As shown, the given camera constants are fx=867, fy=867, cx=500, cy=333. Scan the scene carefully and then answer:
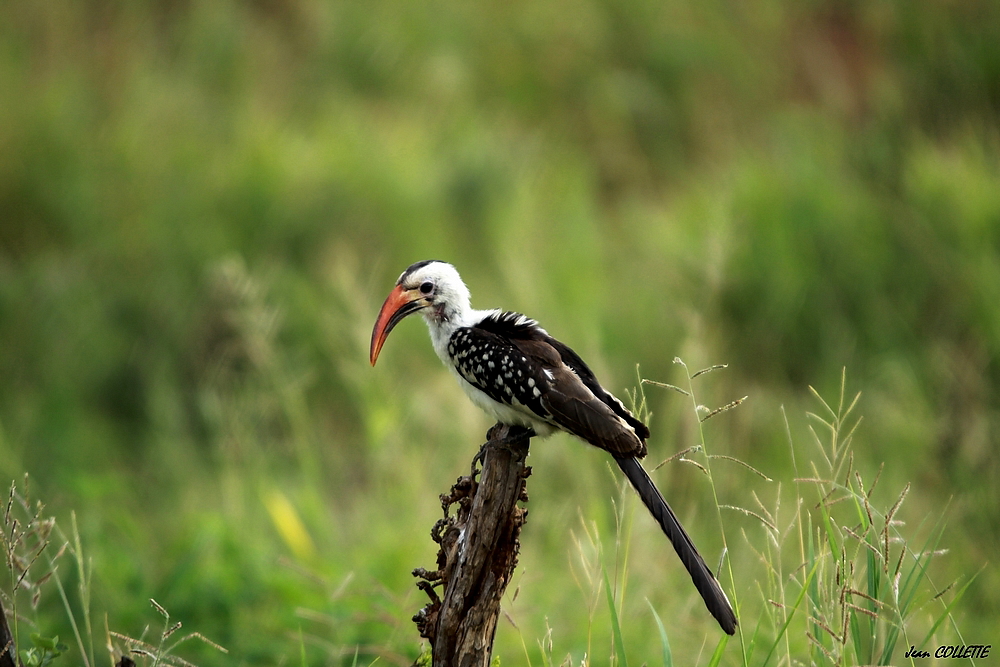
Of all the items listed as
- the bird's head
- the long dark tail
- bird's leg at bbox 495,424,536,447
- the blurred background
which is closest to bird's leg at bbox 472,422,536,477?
bird's leg at bbox 495,424,536,447

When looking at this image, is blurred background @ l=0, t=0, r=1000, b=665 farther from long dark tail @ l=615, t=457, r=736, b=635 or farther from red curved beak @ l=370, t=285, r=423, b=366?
long dark tail @ l=615, t=457, r=736, b=635

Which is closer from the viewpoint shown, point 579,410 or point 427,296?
point 579,410

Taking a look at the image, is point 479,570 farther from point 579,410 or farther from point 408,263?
point 408,263

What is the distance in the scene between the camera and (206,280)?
6.78 metres

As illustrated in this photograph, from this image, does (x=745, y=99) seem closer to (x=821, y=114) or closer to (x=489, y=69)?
(x=821, y=114)

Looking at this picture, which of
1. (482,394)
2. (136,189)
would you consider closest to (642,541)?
(482,394)

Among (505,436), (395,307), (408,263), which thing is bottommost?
(505,436)

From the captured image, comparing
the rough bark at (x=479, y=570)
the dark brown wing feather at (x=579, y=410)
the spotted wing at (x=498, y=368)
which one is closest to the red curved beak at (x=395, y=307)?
the spotted wing at (x=498, y=368)

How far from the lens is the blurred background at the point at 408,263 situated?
181 inches

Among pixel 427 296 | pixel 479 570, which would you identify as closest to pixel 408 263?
pixel 427 296

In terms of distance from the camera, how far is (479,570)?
2.52 metres

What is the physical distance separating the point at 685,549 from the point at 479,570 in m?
0.59

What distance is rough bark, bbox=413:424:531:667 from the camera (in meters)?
2.51

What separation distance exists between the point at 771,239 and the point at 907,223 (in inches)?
40.0
